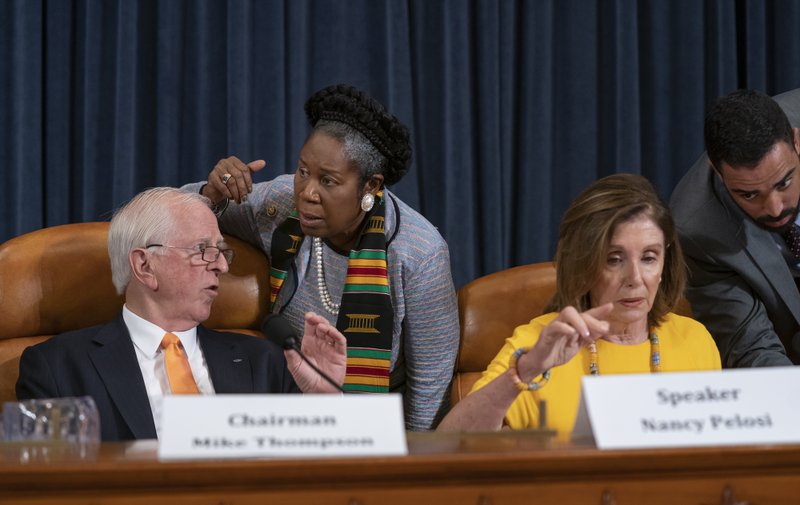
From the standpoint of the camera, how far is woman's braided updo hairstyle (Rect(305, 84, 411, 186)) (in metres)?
2.59

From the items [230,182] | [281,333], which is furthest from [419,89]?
[281,333]

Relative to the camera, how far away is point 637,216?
7.00ft

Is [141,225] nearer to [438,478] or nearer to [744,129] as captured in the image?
[438,478]

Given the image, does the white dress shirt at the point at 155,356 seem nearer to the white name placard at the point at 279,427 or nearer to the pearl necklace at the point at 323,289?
the pearl necklace at the point at 323,289

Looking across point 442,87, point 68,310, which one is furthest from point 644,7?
point 68,310

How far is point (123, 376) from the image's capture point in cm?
214

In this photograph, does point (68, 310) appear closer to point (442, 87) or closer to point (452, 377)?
point (452, 377)

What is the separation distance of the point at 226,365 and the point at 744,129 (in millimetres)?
1268

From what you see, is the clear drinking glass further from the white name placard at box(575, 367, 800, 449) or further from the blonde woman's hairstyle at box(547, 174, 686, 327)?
the blonde woman's hairstyle at box(547, 174, 686, 327)

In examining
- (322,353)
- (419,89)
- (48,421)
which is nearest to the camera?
(48,421)

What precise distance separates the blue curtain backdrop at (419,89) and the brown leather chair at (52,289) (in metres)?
0.52

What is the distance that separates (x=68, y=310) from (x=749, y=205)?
1.65 metres

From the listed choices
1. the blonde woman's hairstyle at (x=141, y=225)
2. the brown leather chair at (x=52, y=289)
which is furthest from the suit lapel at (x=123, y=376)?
the brown leather chair at (x=52, y=289)

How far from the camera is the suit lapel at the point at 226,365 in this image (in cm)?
222
